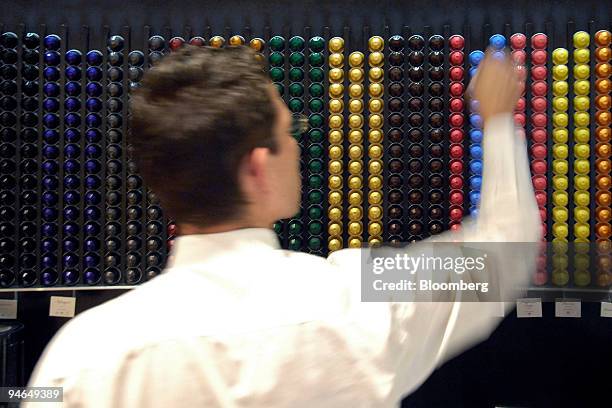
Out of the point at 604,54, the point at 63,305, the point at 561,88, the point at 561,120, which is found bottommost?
the point at 63,305

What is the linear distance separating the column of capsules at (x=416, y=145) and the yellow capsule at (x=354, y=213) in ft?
0.42

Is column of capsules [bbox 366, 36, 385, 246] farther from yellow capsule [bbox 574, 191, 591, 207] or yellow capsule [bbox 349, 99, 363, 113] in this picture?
yellow capsule [bbox 574, 191, 591, 207]

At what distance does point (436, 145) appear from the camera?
2.33 metres

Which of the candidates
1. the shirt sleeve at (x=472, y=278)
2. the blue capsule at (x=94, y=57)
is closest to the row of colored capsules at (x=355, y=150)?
the blue capsule at (x=94, y=57)

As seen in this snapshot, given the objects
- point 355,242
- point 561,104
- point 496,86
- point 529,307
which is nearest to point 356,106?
point 355,242

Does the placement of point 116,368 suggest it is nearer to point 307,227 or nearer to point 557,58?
point 307,227

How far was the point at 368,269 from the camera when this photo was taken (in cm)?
90

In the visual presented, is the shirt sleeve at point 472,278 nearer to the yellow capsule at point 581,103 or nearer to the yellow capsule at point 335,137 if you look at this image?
the yellow capsule at point 335,137

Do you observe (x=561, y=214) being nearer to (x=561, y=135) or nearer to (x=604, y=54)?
(x=561, y=135)

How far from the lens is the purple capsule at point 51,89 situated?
237 cm

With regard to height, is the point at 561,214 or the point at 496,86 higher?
the point at 496,86

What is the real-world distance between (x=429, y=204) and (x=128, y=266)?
1.16 m

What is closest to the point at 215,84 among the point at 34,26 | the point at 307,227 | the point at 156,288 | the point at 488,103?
the point at 156,288

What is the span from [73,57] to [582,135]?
6.31 feet
